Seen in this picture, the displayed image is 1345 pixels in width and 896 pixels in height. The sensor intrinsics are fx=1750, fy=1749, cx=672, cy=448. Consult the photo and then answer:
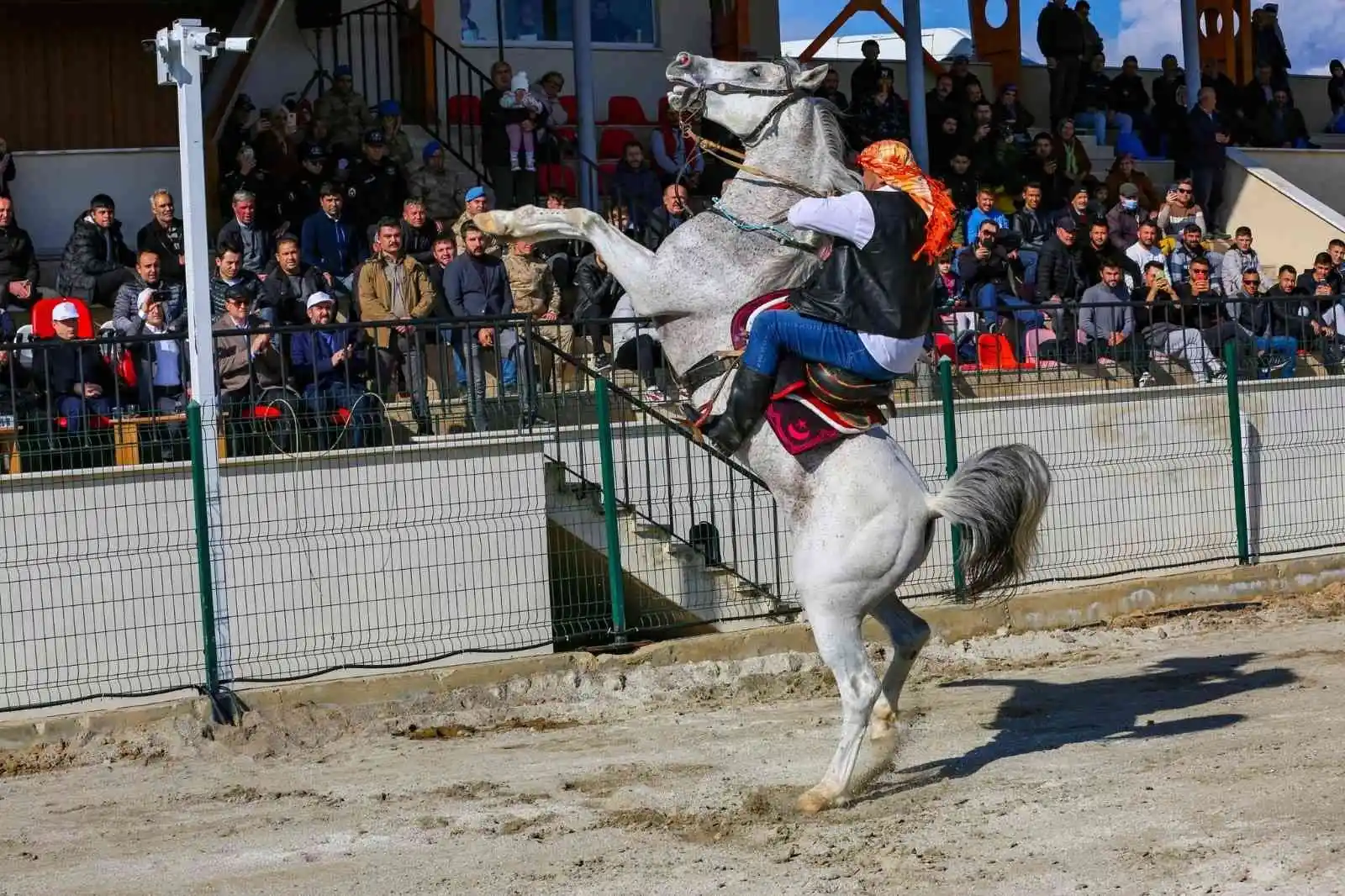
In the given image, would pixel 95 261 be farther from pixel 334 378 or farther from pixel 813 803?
pixel 813 803

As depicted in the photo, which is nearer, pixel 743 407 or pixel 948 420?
pixel 743 407

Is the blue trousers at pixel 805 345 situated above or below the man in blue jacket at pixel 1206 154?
below

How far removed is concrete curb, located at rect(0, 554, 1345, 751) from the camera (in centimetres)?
977

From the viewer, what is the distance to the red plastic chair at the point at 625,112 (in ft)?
64.5

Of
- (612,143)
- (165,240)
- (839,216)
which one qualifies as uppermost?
(612,143)

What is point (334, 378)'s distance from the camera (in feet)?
34.2

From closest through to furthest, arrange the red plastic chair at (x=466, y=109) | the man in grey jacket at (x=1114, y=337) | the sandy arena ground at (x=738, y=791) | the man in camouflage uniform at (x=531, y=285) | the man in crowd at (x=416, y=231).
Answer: the sandy arena ground at (x=738, y=791) < the man in grey jacket at (x=1114, y=337) < the man in camouflage uniform at (x=531, y=285) < the man in crowd at (x=416, y=231) < the red plastic chair at (x=466, y=109)

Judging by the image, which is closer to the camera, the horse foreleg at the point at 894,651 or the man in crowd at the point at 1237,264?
the horse foreleg at the point at 894,651

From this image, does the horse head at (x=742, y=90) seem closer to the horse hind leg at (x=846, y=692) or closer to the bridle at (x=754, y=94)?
the bridle at (x=754, y=94)

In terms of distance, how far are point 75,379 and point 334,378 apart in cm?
146

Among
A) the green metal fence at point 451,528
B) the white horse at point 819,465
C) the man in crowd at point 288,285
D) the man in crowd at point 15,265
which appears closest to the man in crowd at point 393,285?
the man in crowd at point 288,285

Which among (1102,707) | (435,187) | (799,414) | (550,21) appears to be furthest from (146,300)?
(550,21)

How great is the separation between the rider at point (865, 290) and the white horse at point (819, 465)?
251 millimetres

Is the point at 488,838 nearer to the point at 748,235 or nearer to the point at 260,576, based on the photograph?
the point at 748,235
